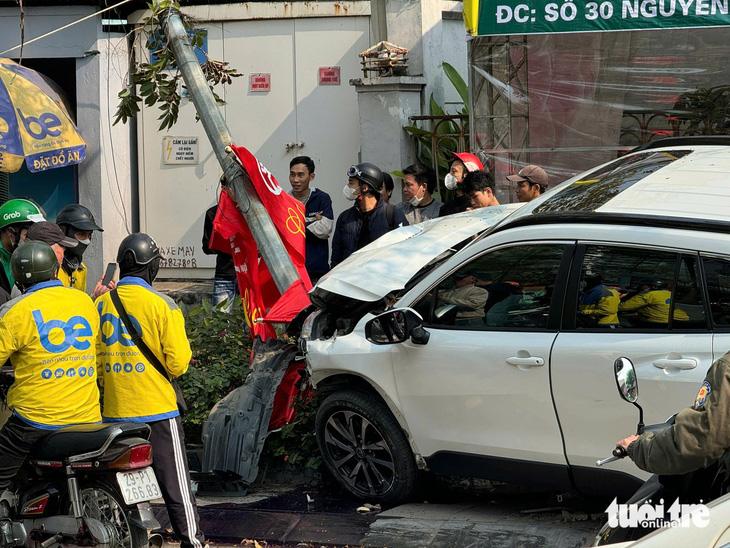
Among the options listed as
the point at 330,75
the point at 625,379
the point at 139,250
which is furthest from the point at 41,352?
the point at 330,75

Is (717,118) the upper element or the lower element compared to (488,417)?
upper

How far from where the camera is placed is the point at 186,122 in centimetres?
1141

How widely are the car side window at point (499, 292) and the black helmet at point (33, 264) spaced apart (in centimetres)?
206

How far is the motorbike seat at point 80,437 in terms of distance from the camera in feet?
15.5

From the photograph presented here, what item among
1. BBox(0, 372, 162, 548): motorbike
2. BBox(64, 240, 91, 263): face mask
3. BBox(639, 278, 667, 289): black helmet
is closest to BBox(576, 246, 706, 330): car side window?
BBox(639, 278, 667, 289): black helmet

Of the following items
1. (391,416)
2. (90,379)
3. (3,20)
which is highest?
(3,20)

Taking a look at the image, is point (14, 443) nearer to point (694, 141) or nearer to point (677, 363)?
point (677, 363)

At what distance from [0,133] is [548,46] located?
18.5 ft

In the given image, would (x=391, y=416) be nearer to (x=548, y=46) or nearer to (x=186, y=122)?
(x=548, y=46)

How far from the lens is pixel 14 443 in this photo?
16.1 feet

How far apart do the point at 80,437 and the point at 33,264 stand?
0.91 metres

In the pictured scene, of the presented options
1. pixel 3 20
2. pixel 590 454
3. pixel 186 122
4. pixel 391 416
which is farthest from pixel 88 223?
pixel 3 20

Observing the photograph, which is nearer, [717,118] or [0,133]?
[717,118]

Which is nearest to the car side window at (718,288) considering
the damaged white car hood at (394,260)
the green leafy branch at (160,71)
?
the damaged white car hood at (394,260)
